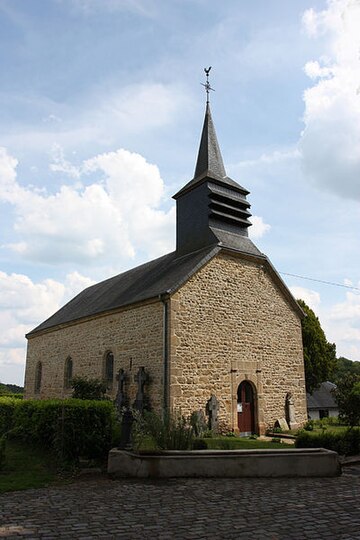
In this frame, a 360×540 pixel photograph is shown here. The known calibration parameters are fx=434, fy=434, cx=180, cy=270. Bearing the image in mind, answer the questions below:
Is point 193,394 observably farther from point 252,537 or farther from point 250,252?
point 252,537

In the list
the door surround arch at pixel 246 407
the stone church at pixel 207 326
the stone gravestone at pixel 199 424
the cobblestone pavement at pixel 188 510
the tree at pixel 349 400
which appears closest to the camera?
the cobblestone pavement at pixel 188 510

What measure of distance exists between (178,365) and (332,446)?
5.04m

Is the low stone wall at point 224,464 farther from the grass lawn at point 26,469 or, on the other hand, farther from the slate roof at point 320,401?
the slate roof at point 320,401

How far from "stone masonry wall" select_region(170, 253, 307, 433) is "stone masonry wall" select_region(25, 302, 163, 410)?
31.3 inches

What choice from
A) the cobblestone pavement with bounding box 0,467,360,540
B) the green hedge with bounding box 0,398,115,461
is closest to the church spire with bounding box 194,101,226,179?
the green hedge with bounding box 0,398,115,461

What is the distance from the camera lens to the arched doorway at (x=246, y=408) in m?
14.7

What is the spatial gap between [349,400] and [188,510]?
7.52m

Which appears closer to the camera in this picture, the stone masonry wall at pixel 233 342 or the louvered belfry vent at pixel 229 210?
the stone masonry wall at pixel 233 342

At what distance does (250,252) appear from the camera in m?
16.4

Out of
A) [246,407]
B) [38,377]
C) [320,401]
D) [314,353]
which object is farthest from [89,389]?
[320,401]

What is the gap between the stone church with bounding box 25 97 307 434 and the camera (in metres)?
13.6

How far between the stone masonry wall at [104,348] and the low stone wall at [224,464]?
5496mm

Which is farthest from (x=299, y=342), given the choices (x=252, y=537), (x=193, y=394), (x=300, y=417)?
(x=252, y=537)

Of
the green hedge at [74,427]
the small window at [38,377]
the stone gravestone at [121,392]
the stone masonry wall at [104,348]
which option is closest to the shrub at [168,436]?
the green hedge at [74,427]
